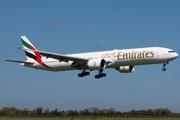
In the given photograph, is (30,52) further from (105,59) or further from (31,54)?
(105,59)

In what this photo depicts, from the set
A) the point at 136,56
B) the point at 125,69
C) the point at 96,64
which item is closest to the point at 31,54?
the point at 96,64

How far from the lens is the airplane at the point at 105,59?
1444 inches

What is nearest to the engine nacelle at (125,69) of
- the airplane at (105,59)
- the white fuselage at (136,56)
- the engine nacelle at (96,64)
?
the airplane at (105,59)

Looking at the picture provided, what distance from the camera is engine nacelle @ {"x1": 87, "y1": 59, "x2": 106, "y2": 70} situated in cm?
3862

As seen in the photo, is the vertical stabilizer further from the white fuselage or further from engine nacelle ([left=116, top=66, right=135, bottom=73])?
engine nacelle ([left=116, top=66, right=135, bottom=73])

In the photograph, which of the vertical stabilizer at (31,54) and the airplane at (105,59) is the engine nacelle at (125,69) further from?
the vertical stabilizer at (31,54)

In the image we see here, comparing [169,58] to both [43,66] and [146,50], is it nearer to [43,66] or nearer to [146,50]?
[146,50]

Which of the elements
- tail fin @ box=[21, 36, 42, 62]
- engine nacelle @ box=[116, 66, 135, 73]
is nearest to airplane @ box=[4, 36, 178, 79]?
engine nacelle @ box=[116, 66, 135, 73]

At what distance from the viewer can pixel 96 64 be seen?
38.8 metres

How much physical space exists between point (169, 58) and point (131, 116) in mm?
15142

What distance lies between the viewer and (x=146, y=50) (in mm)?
37438

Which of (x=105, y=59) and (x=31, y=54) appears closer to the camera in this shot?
(x=105, y=59)

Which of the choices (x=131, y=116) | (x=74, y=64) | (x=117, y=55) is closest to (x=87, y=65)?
(x=74, y=64)

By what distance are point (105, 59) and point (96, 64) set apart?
2.05 metres
